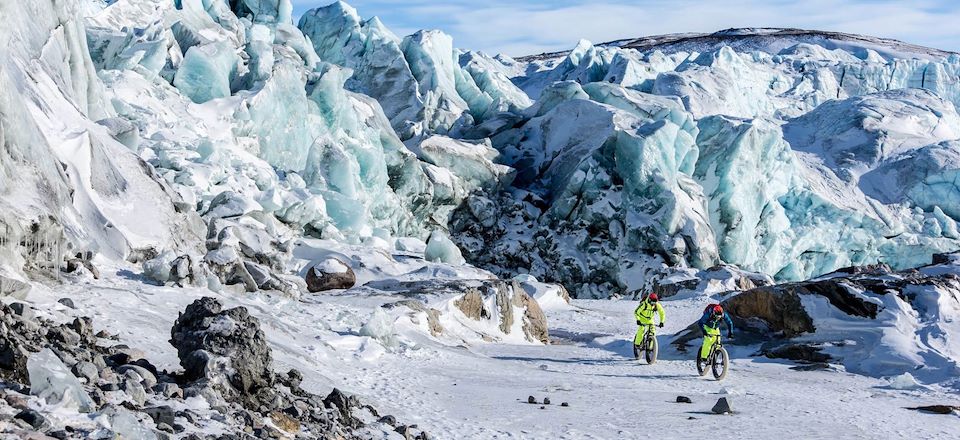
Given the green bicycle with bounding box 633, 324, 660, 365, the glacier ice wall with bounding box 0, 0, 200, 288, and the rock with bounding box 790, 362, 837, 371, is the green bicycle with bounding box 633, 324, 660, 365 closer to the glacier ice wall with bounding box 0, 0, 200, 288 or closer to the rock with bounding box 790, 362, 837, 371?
the rock with bounding box 790, 362, 837, 371

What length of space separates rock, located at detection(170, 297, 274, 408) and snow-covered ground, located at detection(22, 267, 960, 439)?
49 cm

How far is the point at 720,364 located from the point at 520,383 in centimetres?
357

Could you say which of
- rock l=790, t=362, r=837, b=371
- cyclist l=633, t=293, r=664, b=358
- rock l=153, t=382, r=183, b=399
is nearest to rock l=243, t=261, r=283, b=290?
cyclist l=633, t=293, r=664, b=358

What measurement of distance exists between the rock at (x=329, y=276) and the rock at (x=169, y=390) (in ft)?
47.3

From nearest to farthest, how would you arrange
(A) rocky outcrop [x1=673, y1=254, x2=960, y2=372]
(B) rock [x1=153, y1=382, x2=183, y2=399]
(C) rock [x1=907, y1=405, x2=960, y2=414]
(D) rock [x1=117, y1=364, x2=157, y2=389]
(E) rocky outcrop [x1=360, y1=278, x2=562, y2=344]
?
(B) rock [x1=153, y1=382, x2=183, y2=399], (D) rock [x1=117, y1=364, x2=157, y2=389], (C) rock [x1=907, y1=405, x2=960, y2=414], (A) rocky outcrop [x1=673, y1=254, x2=960, y2=372], (E) rocky outcrop [x1=360, y1=278, x2=562, y2=344]

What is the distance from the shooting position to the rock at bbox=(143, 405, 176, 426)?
5932 mm

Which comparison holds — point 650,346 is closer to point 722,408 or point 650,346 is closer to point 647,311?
point 647,311

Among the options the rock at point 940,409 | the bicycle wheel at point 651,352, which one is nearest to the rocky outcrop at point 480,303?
the bicycle wheel at point 651,352

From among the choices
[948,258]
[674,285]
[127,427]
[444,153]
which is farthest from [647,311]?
[444,153]

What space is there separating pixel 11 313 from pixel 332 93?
3242 cm

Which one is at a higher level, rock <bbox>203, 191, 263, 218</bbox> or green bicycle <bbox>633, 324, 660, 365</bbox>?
rock <bbox>203, 191, 263, 218</bbox>

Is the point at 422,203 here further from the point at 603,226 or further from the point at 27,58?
the point at 27,58

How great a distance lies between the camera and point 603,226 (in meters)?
41.9

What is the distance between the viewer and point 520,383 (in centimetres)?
1222
